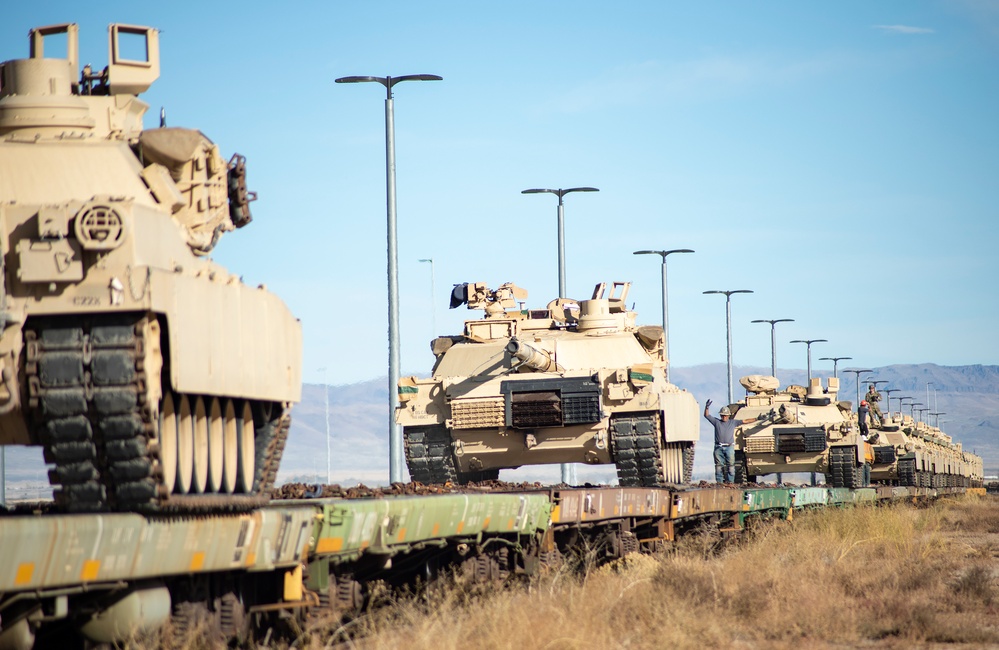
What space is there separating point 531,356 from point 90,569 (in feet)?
48.2

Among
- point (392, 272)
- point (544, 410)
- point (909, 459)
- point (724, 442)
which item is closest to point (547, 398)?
point (544, 410)

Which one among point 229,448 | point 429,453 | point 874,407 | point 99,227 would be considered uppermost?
point 99,227

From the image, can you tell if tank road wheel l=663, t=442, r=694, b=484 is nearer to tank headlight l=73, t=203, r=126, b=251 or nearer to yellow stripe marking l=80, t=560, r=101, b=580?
tank headlight l=73, t=203, r=126, b=251

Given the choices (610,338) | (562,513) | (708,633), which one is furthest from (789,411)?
(708,633)

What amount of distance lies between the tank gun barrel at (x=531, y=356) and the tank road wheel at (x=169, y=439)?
10.7 m

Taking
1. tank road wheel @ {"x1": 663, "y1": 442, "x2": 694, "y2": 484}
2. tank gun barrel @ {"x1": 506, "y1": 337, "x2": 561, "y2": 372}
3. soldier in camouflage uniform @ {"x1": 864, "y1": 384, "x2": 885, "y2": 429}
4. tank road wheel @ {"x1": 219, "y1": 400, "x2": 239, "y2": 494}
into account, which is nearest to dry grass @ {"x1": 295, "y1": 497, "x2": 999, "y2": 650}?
tank road wheel @ {"x1": 219, "y1": 400, "x2": 239, "y2": 494}

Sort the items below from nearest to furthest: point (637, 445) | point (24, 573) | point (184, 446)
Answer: point (24, 573) → point (184, 446) → point (637, 445)

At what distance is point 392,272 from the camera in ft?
75.5

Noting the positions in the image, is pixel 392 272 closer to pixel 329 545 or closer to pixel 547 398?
pixel 547 398

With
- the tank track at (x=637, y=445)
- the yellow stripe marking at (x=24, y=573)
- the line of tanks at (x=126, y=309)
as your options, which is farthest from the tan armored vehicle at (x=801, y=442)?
the yellow stripe marking at (x=24, y=573)

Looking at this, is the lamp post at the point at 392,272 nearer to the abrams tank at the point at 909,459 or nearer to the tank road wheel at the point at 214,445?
the tank road wheel at the point at 214,445

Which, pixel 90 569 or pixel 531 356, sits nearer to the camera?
pixel 90 569

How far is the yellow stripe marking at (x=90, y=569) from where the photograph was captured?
6797mm

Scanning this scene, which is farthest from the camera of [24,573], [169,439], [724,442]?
[724,442]
